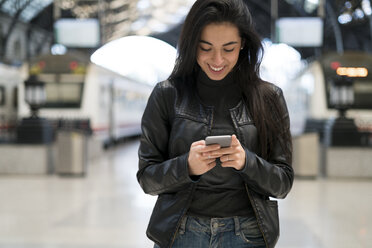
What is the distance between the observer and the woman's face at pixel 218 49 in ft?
5.28

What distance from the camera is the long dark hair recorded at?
1.59 meters

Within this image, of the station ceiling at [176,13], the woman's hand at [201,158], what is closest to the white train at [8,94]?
the station ceiling at [176,13]

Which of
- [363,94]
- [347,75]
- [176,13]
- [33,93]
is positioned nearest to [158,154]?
[33,93]

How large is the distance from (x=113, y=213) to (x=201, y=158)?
218 inches

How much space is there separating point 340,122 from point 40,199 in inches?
275

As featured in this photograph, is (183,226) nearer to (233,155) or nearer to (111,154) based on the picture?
(233,155)

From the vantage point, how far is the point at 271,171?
159 centimetres

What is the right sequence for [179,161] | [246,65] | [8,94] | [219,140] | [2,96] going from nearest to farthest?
[219,140], [179,161], [246,65], [2,96], [8,94]

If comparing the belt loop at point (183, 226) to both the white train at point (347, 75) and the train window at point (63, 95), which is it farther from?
the train window at point (63, 95)

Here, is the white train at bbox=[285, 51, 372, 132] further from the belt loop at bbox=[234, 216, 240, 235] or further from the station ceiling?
the belt loop at bbox=[234, 216, 240, 235]

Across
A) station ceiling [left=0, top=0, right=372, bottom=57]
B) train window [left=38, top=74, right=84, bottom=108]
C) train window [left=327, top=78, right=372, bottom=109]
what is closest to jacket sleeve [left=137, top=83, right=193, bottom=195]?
train window [left=327, top=78, right=372, bottom=109]

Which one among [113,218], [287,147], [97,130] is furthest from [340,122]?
[287,147]

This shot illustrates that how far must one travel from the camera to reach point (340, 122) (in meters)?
10.8

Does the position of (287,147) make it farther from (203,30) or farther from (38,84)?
(38,84)
